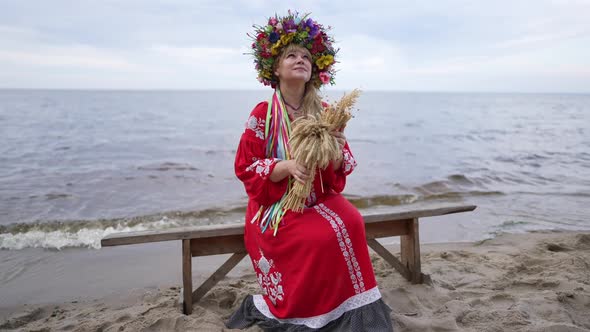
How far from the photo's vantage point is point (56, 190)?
30.5 ft

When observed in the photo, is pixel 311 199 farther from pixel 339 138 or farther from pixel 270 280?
pixel 270 280

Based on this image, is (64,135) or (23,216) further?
(64,135)

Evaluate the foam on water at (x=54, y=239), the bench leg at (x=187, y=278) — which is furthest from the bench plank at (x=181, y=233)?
the foam on water at (x=54, y=239)

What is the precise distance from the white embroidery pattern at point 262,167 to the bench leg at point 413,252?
5.51ft

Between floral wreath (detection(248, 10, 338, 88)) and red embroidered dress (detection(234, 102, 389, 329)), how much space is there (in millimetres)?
362

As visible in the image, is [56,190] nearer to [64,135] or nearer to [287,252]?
[287,252]

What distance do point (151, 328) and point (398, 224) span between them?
85.9 inches

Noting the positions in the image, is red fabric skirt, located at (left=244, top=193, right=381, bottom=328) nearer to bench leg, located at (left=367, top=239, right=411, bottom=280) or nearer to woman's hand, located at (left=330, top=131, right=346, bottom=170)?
woman's hand, located at (left=330, top=131, right=346, bottom=170)

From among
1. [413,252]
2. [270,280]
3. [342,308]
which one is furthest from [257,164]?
[413,252]

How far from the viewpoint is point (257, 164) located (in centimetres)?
279

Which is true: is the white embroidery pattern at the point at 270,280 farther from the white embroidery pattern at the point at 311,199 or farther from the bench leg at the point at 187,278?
the bench leg at the point at 187,278

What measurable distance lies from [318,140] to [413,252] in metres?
1.85

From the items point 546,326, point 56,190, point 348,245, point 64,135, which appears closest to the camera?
point 348,245

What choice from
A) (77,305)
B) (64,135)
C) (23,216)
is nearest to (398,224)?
(77,305)
